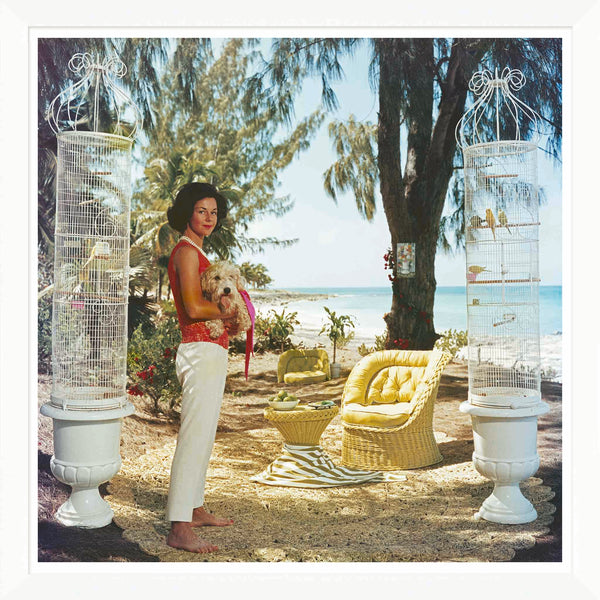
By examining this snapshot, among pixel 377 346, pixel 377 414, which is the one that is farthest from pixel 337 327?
pixel 377 414

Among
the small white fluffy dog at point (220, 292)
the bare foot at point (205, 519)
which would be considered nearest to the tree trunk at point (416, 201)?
the bare foot at point (205, 519)

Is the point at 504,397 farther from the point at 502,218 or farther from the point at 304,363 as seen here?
the point at 304,363

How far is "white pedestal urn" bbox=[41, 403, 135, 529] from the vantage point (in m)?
3.82

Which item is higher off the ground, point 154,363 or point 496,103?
point 496,103

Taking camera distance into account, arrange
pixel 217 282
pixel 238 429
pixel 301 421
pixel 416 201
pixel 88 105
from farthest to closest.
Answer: pixel 416 201 → pixel 238 429 → pixel 88 105 → pixel 301 421 → pixel 217 282

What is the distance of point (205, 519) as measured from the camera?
423 centimetres

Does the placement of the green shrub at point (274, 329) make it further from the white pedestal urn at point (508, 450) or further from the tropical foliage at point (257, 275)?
the white pedestal urn at point (508, 450)

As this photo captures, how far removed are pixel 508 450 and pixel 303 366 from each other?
3.92m

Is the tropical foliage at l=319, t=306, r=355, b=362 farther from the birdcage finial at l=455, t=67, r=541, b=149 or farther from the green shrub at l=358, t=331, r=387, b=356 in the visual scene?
the birdcage finial at l=455, t=67, r=541, b=149

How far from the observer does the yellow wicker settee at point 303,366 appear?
768 cm

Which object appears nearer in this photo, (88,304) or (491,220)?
(88,304)

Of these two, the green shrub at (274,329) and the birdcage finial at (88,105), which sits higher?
the birdcage finial at (88,105)

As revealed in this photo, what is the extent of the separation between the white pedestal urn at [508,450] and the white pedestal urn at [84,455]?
2.09 m

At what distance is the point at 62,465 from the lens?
385 centimetres
